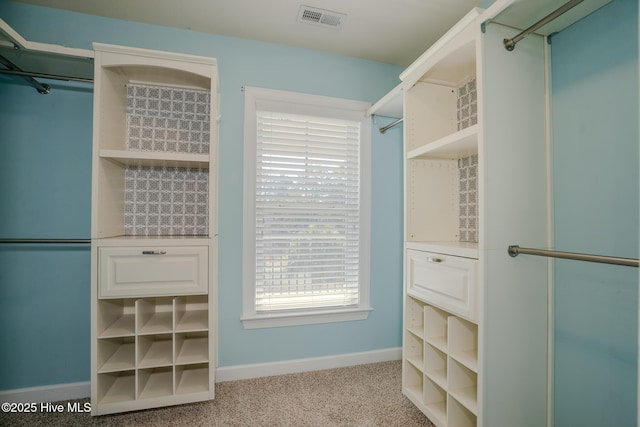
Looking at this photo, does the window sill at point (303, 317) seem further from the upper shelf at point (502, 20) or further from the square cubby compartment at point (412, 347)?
the upper shelf at point (502, 20)

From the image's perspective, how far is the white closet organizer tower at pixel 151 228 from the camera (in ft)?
5.49

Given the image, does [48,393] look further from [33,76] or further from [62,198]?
[33,76]

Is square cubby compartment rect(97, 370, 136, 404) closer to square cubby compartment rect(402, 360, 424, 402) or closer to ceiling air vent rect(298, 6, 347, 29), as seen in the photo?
square cubby compartment rect(402, 360, 424, 402)

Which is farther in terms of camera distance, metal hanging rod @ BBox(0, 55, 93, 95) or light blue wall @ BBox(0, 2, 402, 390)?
light blue wall @ BBox(0, 2, 402, 390)

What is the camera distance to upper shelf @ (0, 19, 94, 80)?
1523 millimetres

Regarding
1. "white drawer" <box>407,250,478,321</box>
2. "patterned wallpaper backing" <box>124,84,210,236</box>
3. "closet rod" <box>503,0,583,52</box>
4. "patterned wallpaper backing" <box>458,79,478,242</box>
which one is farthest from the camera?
"patterned wallpaper backing" <box>124,84,210,236</box>

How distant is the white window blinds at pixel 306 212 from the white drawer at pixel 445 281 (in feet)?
2.40

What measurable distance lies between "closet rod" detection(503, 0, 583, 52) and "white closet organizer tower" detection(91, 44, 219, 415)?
1.57 meters

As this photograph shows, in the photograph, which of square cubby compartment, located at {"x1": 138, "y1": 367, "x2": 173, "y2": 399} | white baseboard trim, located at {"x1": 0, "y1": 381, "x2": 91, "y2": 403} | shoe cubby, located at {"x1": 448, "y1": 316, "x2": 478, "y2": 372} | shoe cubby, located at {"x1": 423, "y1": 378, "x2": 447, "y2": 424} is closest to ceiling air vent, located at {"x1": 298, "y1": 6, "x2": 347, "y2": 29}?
shoe cubby, located at {"x1": 448, "y1": 316, "x2": 478, "y2": 372}

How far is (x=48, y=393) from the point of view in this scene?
195cm

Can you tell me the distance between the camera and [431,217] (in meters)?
1.97

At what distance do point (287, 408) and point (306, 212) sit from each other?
1.36 meters

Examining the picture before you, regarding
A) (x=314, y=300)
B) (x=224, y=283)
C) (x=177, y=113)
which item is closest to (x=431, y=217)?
(x=314, y=300)

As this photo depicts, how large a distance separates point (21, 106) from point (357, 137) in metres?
2.32
